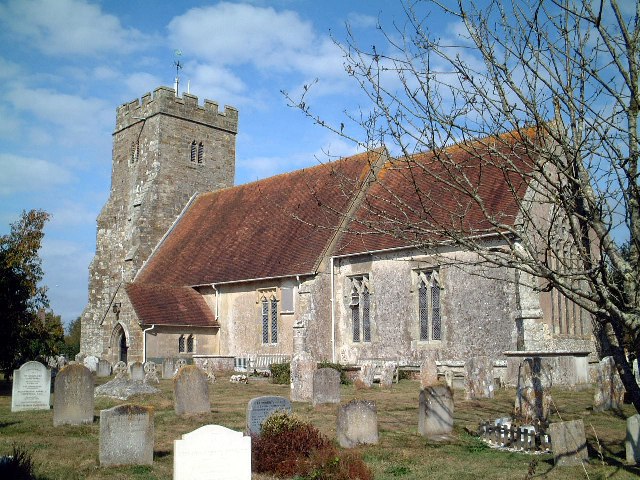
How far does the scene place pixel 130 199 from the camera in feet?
115

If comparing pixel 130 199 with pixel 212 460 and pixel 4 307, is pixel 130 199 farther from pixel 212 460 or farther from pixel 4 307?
pixel 212 460

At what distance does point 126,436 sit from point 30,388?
7.41m

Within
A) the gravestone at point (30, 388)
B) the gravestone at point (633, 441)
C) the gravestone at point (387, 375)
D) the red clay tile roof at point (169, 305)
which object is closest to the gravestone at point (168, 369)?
the red clay tile roof at point (169, 305)

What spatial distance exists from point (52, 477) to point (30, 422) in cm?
558

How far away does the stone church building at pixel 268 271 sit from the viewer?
20.2m

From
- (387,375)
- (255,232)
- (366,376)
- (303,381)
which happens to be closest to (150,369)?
(255,232)

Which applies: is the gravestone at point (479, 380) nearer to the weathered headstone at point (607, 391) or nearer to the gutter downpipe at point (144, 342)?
the weathered headstone at point (607, 391)

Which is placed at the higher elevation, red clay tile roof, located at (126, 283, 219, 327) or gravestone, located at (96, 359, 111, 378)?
red clay tile roof, located at (126, 283, 219, 327)

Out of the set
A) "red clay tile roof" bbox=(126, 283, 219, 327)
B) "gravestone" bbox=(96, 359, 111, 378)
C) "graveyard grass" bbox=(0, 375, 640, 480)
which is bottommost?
"graveyard grass" bbox=(0, 375, 640, 480)

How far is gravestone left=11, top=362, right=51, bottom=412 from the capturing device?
15.2 meters

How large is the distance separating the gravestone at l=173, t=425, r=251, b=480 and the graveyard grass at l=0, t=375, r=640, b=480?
170cm

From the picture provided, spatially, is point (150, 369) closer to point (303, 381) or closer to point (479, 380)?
point (303, 381)

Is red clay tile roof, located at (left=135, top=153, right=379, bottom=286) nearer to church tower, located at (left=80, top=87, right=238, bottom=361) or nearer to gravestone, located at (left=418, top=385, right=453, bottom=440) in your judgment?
church tower, located at (left=80, top=87, right=238, bottom=361)

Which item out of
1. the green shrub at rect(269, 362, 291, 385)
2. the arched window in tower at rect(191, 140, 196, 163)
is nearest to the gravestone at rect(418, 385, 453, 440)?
the green shrub at rect(269, 362, 291, 385)
